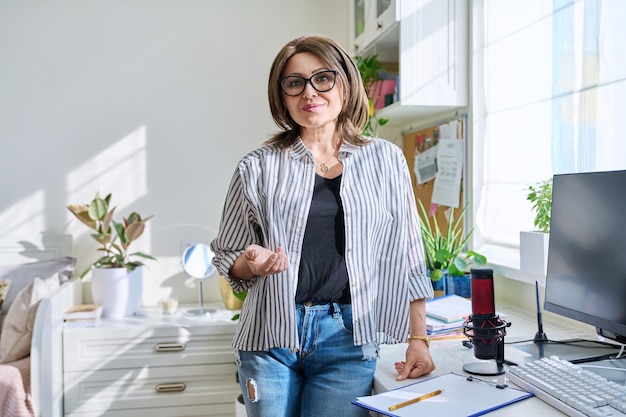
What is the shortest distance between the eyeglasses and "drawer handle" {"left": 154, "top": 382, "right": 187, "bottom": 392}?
1.71 m

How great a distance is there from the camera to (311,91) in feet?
3.99

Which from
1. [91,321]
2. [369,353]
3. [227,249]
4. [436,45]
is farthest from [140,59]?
[369,353]

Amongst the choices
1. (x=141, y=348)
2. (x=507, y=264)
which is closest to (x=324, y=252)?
(x=507, y=264)

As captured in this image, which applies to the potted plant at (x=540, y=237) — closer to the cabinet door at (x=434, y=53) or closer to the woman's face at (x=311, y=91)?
the cabinet door at (x=434, y=53)

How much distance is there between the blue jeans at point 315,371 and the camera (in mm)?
1155

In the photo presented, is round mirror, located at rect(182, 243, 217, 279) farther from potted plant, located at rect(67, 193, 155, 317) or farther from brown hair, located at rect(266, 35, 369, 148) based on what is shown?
brown hair, located at rect(266, 35, 369, 148)

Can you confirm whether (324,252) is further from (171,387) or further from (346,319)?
(171,387)

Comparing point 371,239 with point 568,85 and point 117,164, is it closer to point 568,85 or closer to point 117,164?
point 568,85

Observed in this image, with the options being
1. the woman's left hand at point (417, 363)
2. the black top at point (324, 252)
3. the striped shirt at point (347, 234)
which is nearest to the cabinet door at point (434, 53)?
the striped shirt at point (347, 234)

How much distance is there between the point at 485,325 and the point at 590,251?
0.26m

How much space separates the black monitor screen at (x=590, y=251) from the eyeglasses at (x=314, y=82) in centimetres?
55

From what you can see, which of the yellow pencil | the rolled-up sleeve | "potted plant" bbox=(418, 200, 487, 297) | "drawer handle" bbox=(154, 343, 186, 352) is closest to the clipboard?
the yellow pencil

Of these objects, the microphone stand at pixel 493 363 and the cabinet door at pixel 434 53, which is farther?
the cabinet door at pixel 434 53

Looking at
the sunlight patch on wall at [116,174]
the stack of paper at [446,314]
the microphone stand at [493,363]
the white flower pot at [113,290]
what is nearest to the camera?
the microphone stand at [493,363]
